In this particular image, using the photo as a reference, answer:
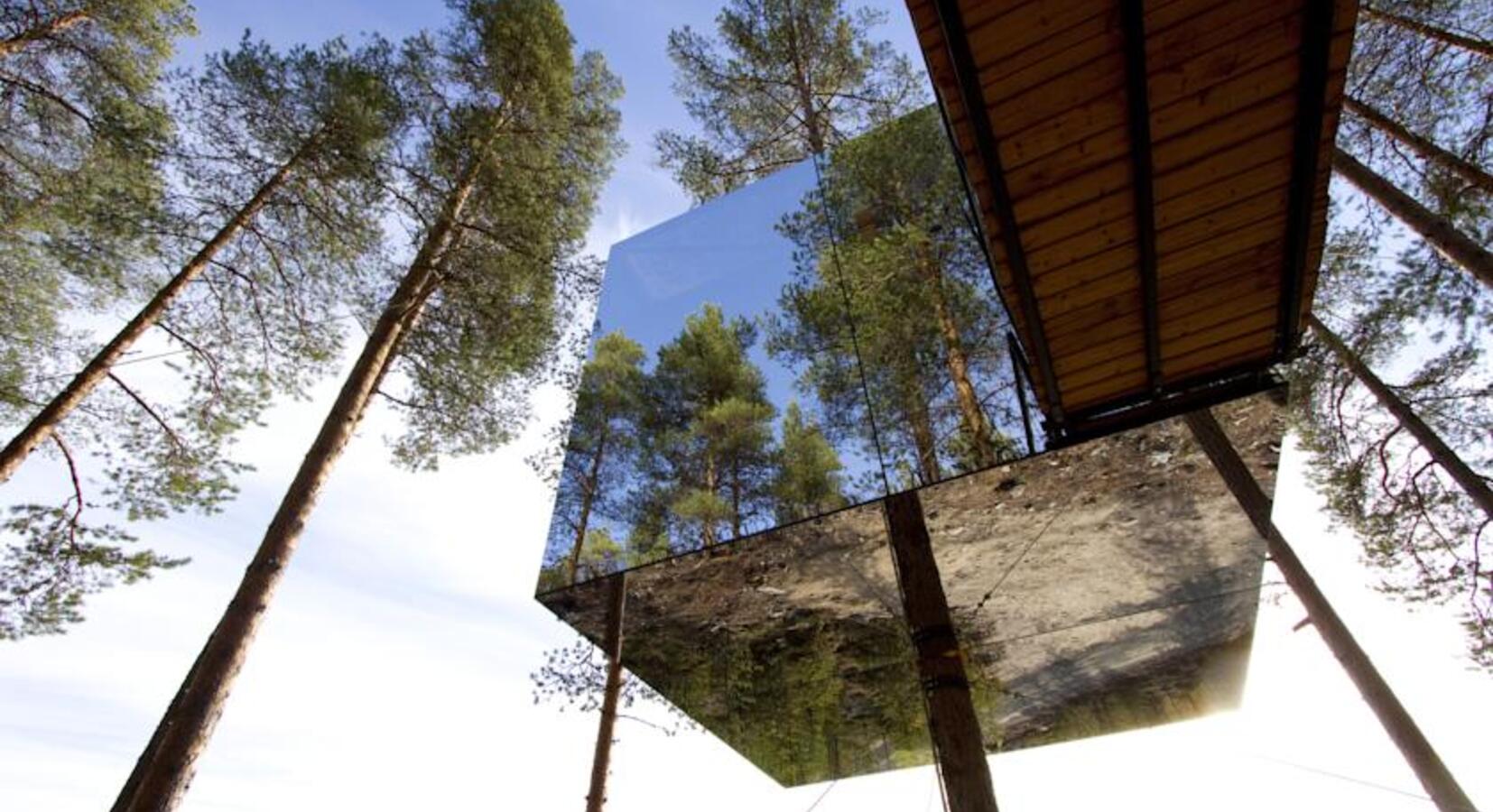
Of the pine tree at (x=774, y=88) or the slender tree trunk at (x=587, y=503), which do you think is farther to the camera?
the pine tree at (x=774, y=88)

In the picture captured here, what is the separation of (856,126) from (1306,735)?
8.32 m

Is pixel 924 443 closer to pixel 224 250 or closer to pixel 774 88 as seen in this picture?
pixel 774 88

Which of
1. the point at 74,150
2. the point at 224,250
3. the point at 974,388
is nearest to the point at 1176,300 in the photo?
the point at 974,388

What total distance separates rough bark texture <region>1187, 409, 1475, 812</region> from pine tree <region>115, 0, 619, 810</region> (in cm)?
662

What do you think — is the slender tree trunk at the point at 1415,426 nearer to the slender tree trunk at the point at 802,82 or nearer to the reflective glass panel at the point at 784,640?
the reflective glass panel at the point at 784,640

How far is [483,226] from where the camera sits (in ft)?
25.5

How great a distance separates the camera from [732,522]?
3.77 m

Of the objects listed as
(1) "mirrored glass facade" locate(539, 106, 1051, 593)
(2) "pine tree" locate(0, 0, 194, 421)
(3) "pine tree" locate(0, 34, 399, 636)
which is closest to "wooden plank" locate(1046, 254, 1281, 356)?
(1) "mirrored glass facade" locate(539, 106, 1051, 593)

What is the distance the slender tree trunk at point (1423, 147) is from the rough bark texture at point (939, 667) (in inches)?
192

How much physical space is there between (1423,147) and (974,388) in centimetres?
570

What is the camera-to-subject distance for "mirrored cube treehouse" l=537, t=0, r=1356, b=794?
76.4 inches

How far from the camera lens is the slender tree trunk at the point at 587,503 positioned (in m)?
3.97

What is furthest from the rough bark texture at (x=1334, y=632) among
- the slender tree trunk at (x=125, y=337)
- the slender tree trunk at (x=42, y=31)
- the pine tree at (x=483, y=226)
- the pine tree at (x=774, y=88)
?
the slender tree trunk at (x=42, y=31)

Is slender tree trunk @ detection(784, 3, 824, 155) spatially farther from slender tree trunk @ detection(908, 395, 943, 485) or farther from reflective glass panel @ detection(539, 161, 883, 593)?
slender tree trunk @ detection(908, 395, 943, 485)
